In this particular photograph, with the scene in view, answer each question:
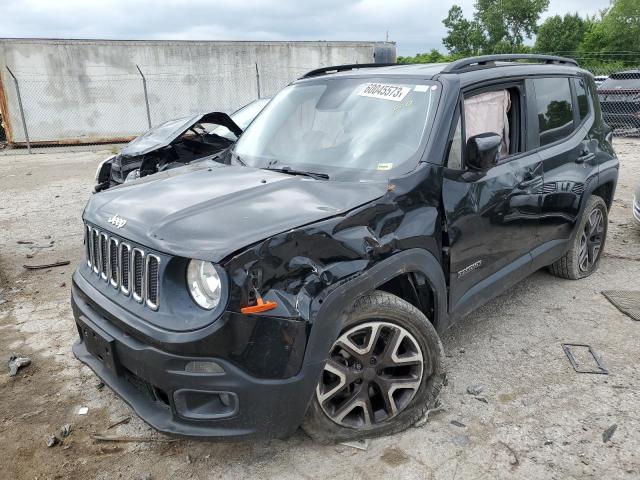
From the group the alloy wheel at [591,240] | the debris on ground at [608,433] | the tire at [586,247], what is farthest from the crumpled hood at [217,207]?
the alloy wheel at [591,240]

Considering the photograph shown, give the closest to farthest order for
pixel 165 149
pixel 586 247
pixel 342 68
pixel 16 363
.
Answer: pixel 16 363, pixel 342 68, pixel 586 247, pixel 165 149

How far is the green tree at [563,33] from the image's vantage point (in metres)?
53.8

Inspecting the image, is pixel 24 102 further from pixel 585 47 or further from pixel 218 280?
pixel 585 47

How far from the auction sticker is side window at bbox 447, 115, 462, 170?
0.38m

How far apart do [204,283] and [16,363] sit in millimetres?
2124

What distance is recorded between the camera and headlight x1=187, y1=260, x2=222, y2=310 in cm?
219

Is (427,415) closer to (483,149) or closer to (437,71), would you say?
(483,149)

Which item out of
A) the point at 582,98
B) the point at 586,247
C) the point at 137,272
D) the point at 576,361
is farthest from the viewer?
the point at 586,247

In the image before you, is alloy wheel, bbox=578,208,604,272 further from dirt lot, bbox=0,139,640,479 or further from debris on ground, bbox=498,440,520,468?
debris on ground, bbox=498,440,520,468

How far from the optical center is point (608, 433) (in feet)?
8.89

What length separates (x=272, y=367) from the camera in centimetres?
220

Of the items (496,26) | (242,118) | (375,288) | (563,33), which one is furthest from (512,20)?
(375,288)

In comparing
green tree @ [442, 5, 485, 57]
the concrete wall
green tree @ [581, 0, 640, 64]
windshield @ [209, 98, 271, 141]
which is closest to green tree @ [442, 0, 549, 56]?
green tree @ [442, 5, 485, 57]

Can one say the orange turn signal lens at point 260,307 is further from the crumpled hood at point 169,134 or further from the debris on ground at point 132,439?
the crumpled hood at point 169,134
